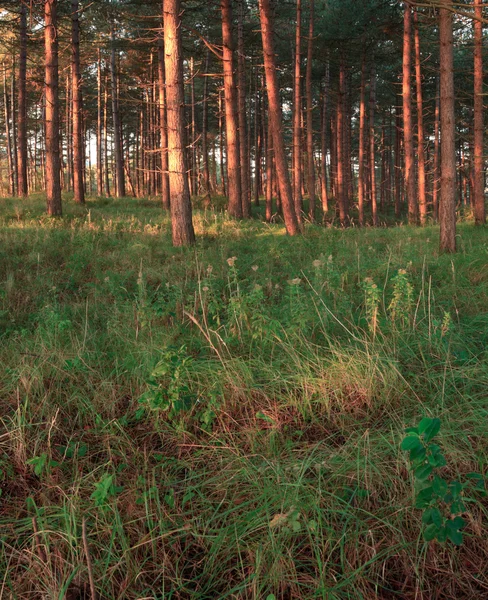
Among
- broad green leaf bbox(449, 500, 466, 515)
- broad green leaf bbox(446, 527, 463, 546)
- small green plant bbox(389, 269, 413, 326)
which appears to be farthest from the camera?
small green plant bbox(389, 269, 413, 326)

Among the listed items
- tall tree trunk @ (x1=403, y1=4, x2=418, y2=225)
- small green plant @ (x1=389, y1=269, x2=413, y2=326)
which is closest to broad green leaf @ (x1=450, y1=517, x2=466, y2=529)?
small green plant @ (x1=389, y1=269, x2=413, y2=326)

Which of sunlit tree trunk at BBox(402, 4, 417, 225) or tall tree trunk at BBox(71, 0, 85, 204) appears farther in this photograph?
sunlit tree trunk at BBox(402, 4, 417, 225)

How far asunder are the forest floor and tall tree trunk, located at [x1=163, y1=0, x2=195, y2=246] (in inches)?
181

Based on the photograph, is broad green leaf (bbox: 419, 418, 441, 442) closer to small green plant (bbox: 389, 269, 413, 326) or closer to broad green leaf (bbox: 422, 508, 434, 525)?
broad green leaf (bbox: 422, 508, 434, 525)

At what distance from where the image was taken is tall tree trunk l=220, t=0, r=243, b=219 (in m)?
13.1

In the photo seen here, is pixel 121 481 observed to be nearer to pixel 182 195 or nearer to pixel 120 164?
pixel 182 195

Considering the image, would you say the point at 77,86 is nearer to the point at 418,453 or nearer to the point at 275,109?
the point at 275,109

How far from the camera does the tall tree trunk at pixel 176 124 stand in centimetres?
886

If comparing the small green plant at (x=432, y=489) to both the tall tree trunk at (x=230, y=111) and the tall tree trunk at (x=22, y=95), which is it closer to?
the tall tree trunk at (x=230, y=111)

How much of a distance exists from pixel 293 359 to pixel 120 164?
77.4 ft

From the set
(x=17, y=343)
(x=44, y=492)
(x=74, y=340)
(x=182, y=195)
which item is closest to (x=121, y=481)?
(x=44, y=492)

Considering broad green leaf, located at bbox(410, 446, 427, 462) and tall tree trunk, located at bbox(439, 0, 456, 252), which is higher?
tall tree trunk, located at bbox(439, 0, 456, 252)

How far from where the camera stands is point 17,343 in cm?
433

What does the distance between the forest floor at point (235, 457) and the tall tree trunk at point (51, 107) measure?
8465 millimetres
